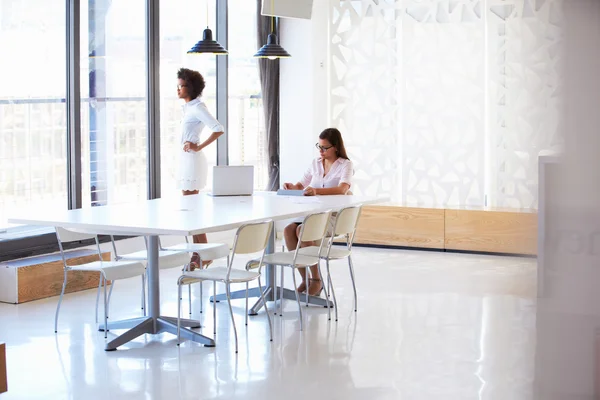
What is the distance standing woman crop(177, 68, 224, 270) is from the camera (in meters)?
6.86

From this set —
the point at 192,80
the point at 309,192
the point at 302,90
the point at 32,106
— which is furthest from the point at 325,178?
the point at 302,90

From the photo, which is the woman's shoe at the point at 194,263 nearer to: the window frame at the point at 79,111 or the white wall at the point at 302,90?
the window frame at the point at 79,111

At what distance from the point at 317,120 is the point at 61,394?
5.78 m

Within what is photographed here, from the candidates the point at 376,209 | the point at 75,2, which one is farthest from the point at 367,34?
the point at 75,2

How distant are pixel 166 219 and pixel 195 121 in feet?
7.60

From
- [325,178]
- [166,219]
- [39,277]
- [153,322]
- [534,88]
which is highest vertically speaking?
[534,88]

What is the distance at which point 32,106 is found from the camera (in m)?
6.69

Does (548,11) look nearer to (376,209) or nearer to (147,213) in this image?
(147,213)

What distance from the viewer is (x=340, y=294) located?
635cm

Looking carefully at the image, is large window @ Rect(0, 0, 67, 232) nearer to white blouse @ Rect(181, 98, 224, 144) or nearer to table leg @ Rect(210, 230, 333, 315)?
white blouse @ Rect(181, 98, 224, 144)

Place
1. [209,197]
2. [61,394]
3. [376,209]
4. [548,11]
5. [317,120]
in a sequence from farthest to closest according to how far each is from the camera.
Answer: [317,120] → [376,209] → [209,197] → [61,394] → [548,11]

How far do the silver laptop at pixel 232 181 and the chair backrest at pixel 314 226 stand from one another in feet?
4.23

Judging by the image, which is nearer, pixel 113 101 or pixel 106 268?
pixel 106 268

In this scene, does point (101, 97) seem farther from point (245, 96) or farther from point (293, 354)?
point (293, 354)
